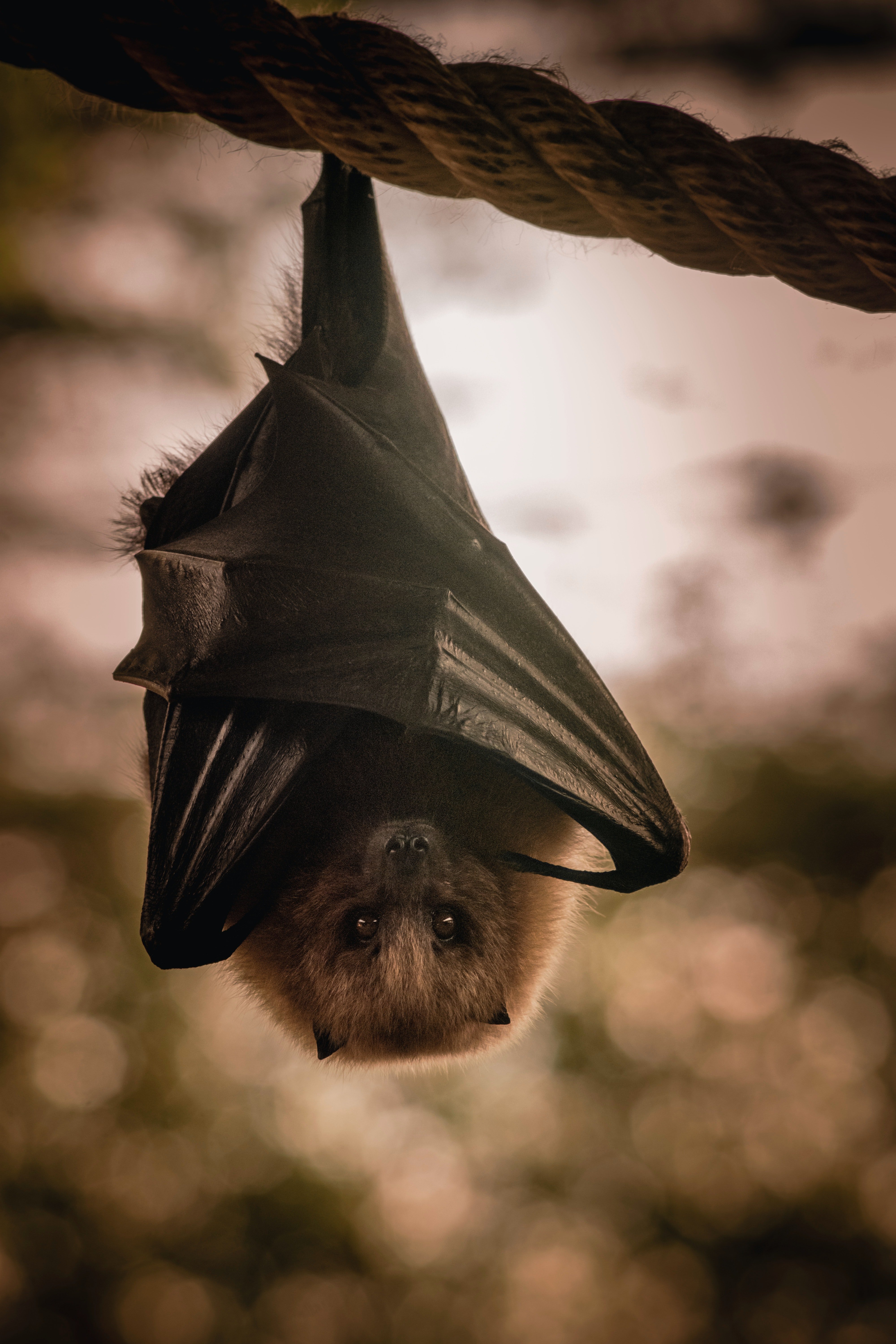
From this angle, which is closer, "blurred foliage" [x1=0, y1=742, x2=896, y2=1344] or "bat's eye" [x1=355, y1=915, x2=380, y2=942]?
"bat's eye" [x1=355, y1=915, x2=380, y2=942]

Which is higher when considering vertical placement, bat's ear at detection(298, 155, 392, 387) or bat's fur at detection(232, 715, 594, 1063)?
bat's ear at detection(298, 155, 392, 387)

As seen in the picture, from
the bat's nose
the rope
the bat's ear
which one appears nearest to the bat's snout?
the bat's nose

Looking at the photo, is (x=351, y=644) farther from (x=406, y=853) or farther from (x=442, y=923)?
(x=442, y=923)

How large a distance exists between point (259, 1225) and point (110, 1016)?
106 inches

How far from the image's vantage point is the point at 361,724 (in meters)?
2.14

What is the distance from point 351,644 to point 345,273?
104 cm

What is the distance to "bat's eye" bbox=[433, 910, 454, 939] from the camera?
2.19 metres

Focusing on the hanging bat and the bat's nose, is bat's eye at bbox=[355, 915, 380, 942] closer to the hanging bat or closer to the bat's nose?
the hanging bat

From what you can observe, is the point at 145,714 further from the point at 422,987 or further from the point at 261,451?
the point at 422,987

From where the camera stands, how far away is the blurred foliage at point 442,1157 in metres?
8.30

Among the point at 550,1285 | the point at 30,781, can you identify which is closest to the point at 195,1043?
the point at 30,781

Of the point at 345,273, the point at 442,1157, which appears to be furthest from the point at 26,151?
the point at 442,1157

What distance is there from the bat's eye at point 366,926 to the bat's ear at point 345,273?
1444 millimetres

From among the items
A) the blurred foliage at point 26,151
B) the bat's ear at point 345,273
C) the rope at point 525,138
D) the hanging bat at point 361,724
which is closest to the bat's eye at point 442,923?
the hanging bat at point 361,724
